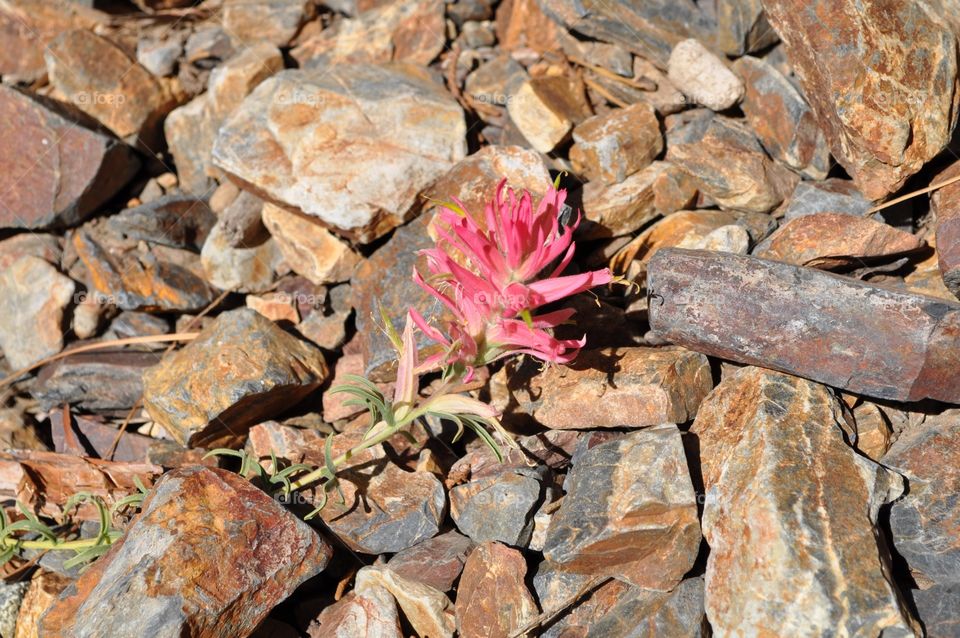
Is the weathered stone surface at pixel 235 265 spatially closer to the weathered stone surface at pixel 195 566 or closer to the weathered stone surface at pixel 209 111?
the weathered stone surface at pixel 209 111

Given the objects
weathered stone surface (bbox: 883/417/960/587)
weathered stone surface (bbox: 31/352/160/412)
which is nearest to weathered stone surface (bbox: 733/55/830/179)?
weathered stone surface (bbox: 883/417/960/587)

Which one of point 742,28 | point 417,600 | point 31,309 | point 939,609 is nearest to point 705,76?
point 742,28

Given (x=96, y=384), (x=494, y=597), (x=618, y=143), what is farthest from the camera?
(x=96, y=384)

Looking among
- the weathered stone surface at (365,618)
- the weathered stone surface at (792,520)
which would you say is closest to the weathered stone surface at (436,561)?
the weathered stone surface at (365,618)

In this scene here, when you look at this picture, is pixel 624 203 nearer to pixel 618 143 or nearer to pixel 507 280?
pixel 618 143

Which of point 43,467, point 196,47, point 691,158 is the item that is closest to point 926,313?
point 691,158

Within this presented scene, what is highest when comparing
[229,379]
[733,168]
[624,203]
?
[733,168]

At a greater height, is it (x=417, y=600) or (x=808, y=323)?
(x=808, y=323)

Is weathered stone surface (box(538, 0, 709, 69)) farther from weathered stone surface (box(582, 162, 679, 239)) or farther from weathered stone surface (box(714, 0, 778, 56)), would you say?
weathered stone surface (box(582, 162, 679, 239))
